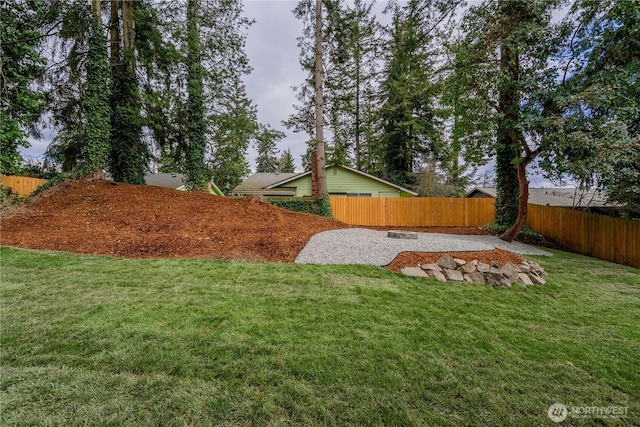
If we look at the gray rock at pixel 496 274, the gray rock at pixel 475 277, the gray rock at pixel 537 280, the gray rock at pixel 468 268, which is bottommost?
the gray rock at pixel 537 280

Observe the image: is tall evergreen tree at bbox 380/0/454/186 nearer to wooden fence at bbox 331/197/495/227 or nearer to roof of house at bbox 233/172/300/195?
wooden fence at bbox 331/197/495/227

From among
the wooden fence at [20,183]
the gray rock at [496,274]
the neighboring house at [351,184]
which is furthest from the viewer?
the neighboring house at [351,184]

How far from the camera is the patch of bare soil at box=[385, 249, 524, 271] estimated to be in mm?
4953

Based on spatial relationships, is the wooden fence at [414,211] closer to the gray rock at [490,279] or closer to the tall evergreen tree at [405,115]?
the tall evergreen tree at [405,115]

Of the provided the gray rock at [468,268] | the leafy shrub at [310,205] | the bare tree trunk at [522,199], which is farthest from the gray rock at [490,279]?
the leafy shrub at [310,205]

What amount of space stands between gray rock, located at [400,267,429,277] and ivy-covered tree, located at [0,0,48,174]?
1017cm

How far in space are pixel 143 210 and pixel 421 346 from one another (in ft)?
23.9

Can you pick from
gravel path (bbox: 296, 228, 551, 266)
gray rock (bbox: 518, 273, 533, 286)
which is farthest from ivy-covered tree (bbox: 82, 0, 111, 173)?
gray rock (bbox: 518, 273, 533, 286)

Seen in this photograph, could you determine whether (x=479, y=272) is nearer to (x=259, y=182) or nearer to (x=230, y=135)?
(x=230, y=135)

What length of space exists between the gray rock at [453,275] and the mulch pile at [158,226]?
453mm

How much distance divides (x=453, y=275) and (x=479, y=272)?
479 millimetres

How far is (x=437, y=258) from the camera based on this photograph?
511 cm

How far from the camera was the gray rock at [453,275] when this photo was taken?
4457 mm

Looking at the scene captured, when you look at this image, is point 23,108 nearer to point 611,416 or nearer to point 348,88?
point 611,416
